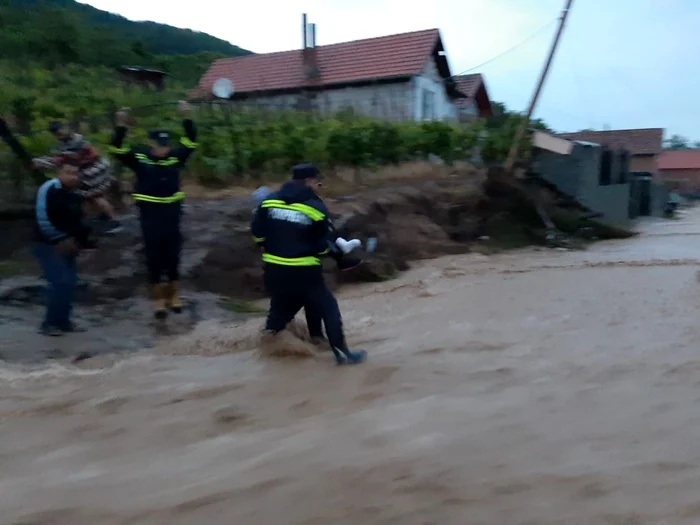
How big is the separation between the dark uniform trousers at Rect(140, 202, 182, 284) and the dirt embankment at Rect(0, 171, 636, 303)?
114cm

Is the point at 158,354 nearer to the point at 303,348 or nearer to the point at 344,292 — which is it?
the point at 303,348

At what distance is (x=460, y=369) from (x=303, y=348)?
1272 mm

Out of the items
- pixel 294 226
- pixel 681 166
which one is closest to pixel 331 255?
pixel 294 226

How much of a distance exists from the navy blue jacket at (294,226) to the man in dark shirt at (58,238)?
187cm

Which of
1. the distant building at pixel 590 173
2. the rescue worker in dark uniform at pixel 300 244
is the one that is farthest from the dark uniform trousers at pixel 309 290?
the distant building at pixel 590 173

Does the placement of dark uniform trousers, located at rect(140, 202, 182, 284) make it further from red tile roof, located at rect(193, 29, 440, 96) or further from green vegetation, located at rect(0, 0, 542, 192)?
red tile roof, located at rect(193, 29, 440, 96)

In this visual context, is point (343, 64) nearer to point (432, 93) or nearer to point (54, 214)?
point (432, 93)

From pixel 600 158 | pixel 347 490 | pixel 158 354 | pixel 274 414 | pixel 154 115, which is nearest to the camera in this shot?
pixel 347 490

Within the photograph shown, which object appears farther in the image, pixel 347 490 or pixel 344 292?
pixel 344 292

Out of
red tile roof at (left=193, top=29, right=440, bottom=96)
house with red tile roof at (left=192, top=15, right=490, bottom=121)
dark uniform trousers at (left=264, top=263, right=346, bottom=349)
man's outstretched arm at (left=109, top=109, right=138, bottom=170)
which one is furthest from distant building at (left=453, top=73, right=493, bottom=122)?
dark uniform trousers at (left=264, top=263, right=346, bottom=349)

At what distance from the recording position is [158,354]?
6.52 meters

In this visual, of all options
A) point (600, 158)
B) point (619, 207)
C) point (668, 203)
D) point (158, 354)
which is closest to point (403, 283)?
point (158, 354)

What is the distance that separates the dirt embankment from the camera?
8.77 m

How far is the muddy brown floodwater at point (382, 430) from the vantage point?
11.1 feet
